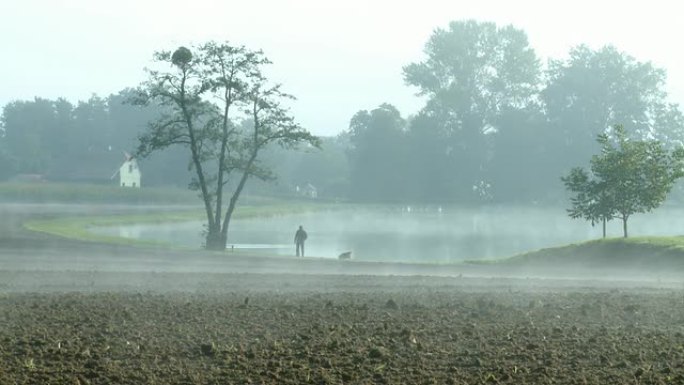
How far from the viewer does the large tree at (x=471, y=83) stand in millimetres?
109000

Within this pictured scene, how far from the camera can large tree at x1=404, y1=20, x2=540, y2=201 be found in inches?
4291

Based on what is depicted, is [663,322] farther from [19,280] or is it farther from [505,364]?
[19,280]

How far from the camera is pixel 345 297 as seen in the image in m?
16.8

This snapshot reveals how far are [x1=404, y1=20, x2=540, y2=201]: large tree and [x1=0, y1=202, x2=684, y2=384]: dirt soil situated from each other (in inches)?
3527

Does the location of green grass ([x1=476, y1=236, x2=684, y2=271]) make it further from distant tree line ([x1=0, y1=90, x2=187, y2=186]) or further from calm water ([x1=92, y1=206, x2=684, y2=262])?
distant tree line ([x1=0, y1=90, x2=187, y2=186])

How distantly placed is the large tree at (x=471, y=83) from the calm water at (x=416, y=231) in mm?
10094

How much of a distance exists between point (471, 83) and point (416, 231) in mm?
47111

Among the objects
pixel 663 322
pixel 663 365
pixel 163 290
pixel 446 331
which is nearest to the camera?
pixel 663 365

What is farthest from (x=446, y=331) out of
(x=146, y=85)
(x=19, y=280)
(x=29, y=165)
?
(x=29, y=165)

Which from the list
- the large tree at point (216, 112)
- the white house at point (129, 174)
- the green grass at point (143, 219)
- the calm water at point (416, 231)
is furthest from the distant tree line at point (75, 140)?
the large tree at point (216, 112)

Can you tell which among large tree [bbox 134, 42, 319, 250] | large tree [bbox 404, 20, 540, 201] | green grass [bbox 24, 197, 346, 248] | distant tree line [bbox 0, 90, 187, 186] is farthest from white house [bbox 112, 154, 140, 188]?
large tree [bbox 134, 42, 319, 250]

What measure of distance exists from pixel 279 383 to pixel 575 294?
10217mm

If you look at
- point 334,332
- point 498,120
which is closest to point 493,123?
point 498,120

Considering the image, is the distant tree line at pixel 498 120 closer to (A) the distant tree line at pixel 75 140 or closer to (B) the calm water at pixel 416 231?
(B) the calm water at pixel 416 231
